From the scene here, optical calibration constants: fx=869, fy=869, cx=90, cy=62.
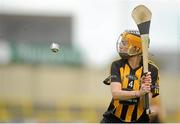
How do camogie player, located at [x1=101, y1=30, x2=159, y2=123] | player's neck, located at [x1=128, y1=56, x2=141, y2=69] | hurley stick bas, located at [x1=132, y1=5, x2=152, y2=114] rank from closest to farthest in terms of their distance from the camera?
hurley stick bas, located at [x1=132, y1=5, x2=152, y2=114]
camogie player, located at [x1=101, y1=30, x2=159, y2=123]
player's neck, located at [x1=128, y1=56, x2=141, y2=69]

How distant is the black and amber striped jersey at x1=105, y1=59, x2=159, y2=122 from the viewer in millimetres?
7969

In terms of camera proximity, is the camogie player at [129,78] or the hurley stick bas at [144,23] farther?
the camogie player at [129,78]

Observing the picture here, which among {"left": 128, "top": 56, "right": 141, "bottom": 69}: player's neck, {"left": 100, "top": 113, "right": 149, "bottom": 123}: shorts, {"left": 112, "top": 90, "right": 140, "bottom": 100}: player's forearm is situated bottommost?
{"left": 100, "top": 113, "right": 149, "bottom": 123}: shorts

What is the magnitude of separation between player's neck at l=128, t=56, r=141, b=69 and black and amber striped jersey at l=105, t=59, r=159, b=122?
0.03 meters

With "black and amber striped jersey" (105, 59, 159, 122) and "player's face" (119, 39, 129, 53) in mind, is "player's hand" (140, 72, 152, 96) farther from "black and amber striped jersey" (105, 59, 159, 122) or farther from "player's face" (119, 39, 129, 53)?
"player's face" (119, 39, 129, 53)

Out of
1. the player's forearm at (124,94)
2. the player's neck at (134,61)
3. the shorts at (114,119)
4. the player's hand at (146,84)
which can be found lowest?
the shorts at (114,119)

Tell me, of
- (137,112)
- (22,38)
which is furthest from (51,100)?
(137,112)

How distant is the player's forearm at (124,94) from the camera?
307 inches

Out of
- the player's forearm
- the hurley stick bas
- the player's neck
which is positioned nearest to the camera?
the hurley stick bas

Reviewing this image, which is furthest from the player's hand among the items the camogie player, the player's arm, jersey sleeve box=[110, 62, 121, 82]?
jersey sleeve box=[110, 62, 121, 82]

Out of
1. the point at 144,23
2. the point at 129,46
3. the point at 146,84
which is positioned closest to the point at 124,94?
the point at 146,84

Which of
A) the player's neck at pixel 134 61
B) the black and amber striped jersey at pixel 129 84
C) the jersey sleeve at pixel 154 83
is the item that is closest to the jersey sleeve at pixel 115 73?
the black and amber striped jersey at pixel 129 84

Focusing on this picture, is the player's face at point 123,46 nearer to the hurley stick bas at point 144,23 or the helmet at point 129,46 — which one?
the helmet at point 129,46

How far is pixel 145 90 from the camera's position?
7664mm
